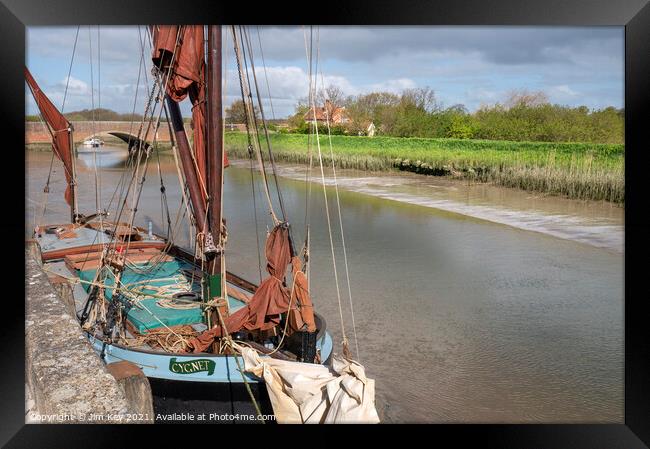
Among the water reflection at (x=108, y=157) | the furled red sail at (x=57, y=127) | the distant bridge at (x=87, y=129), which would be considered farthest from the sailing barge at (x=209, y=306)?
the water reflection at (x=108, y=157)

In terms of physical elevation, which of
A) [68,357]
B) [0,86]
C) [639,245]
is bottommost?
[68,357]

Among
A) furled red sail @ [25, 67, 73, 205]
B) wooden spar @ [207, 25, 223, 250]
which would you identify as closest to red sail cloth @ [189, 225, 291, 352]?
wooden spar @ [207, 25, 223, 250]

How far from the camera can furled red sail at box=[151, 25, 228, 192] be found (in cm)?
622

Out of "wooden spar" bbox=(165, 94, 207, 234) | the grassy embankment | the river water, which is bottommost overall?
the river water

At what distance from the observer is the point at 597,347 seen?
8.32 m

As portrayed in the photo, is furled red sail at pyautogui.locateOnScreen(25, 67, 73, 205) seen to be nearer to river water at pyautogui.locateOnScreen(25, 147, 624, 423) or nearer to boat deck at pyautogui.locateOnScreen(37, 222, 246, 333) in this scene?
river water at pyautogui.locateOnScreen(25, 147, 624, 423)

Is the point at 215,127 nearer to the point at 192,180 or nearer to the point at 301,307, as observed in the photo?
the point at 192,180

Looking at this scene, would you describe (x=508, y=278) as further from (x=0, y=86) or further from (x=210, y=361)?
(x=0, y=86)

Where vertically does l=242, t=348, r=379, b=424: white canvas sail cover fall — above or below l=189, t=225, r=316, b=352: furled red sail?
below

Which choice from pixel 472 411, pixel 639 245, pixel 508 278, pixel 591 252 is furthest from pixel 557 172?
pixel 639 245

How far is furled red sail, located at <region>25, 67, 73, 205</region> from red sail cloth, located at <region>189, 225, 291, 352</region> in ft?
21.7

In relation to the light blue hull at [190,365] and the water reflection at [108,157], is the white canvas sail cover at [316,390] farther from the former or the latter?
the water reflection at [108,157]

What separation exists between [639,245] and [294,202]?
13337 millimetres

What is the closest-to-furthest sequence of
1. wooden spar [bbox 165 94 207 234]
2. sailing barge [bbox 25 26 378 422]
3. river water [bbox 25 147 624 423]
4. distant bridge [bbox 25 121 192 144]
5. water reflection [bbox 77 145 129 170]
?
sailing barge [bbox 25 26 378 422]
wooden spar [bbox 165 94 207 234]
river water [bbox 25 147 624 423]
distant bridge [bbox 25 121 192 144]
water reflection [bbox 77 145 129 170]
